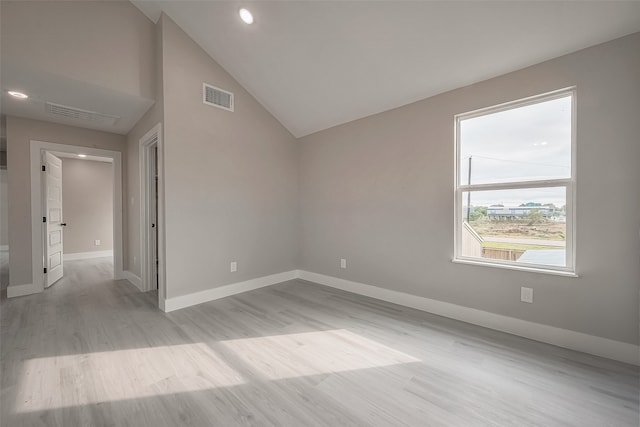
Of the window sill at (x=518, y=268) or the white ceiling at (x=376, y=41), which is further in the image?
the window sill at (x=518, y=268)

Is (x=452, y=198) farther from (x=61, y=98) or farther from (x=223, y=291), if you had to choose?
(x=61, y=98)

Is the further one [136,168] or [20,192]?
[136,168]

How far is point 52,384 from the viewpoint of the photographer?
1.75 metres

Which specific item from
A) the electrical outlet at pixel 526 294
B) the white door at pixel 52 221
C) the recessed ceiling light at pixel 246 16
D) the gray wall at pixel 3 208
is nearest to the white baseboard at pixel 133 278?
the white door at pixel 52 221

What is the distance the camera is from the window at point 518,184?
2.23 meters

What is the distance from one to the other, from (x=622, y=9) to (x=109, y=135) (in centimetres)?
622

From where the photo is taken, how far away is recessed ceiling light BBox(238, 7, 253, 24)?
8.94 ft

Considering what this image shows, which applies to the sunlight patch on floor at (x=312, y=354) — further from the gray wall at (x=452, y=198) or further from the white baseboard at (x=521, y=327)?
the gray wall at (x=452, y=198)

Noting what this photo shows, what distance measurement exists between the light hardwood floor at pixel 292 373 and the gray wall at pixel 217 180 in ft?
2.44

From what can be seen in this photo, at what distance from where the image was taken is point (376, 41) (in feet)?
8.36

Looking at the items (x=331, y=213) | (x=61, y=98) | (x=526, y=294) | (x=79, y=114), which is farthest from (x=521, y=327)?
(x=79, y=114)

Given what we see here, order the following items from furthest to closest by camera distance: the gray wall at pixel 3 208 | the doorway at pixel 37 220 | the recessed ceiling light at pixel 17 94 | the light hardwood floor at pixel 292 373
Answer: the gray wall at pixel 3 208 → the doorway at pixel 37 220 → the recessed ceiling light at pixel 17 94 → the light hardwood floor at pixel 292 373

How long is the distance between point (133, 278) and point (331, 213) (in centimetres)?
336

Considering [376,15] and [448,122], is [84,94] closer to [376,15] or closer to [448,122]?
[376,15]
